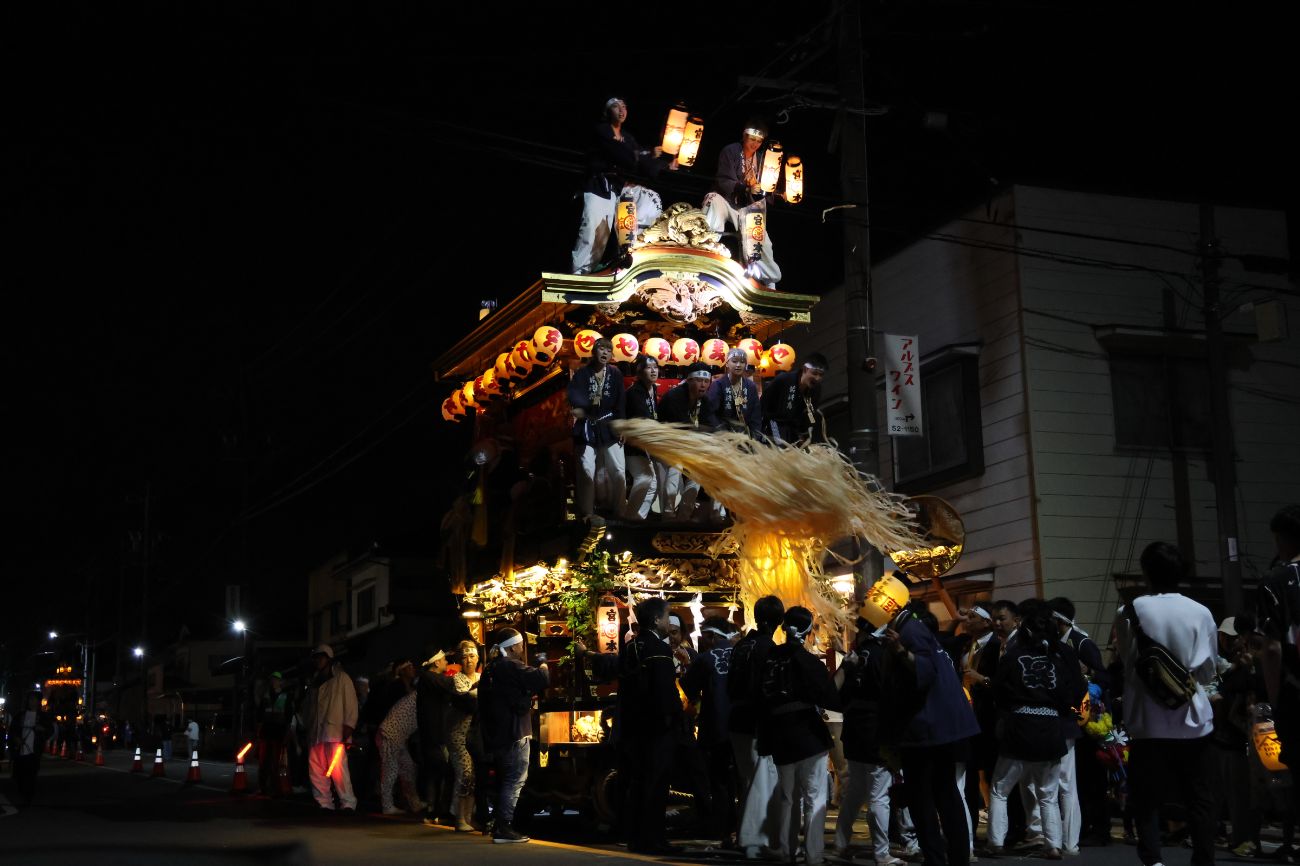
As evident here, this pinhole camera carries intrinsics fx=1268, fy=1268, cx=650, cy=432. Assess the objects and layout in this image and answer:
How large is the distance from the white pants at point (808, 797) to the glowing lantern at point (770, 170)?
7.31m

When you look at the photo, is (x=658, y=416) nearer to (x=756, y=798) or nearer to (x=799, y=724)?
Answer: (x=756, y=798)

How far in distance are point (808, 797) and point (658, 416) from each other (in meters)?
5.11

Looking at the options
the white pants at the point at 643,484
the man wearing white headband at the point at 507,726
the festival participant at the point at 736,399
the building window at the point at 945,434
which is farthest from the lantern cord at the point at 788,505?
the building window at the point at 945,434

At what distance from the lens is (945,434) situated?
18.9m

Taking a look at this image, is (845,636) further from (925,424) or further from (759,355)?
(925,424)

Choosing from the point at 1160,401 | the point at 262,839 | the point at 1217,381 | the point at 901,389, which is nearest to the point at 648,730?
the point at 262,839

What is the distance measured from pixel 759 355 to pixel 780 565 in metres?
2.98

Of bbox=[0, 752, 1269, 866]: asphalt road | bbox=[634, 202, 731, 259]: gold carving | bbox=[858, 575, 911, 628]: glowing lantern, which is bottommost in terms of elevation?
bbox=[0, 752, 1269, 866]: asphalt road

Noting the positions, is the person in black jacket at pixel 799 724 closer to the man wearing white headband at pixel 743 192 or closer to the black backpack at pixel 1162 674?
the black backpack at pixel 1162 674

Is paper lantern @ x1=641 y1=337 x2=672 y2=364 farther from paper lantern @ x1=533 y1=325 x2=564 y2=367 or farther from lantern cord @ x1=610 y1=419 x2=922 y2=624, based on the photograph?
lantern cord @ x1=610 y1=419 x2=922 y2=624

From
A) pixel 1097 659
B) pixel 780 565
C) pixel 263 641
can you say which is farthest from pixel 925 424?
pixel 263 641

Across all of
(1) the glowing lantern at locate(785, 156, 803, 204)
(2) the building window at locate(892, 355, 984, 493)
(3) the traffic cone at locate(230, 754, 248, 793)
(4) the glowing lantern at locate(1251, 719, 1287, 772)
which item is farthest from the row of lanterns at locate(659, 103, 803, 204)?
(3) the traffic cone at locate(230, 754, 248, 793)

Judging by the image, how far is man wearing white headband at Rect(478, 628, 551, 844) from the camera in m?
11.2

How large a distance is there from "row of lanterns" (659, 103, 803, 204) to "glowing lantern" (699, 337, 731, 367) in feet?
6.48
